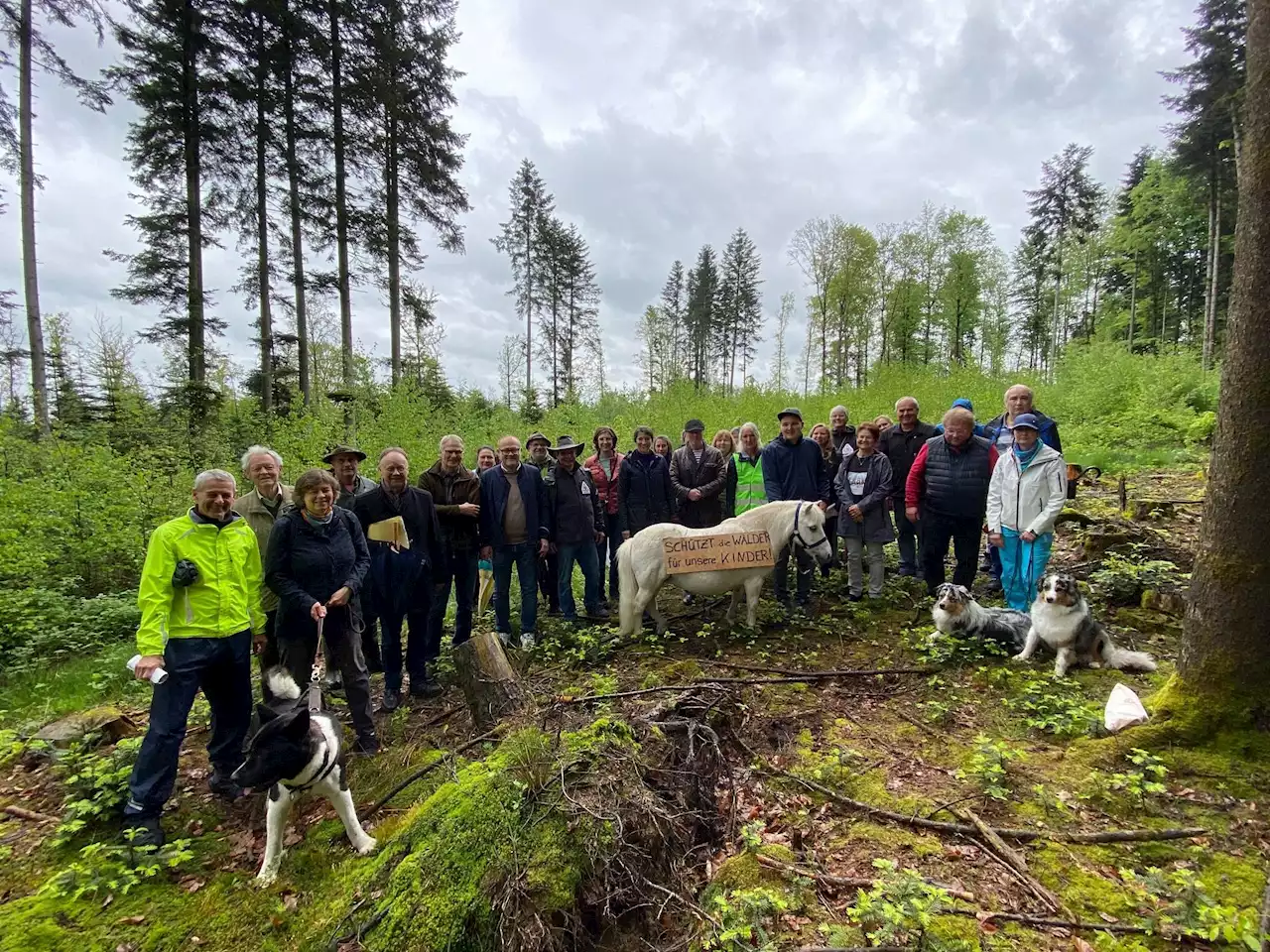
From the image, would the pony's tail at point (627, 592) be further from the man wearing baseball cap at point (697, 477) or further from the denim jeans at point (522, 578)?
the man wearing baseball cap at point (697, 477)

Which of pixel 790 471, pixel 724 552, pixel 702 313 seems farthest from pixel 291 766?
pixel 702 313

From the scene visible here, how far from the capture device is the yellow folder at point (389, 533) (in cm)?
462

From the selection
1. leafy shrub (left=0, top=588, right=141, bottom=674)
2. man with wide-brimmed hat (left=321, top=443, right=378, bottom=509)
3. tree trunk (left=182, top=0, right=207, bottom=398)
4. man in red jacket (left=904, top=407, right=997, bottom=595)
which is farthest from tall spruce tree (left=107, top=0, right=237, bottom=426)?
man in red jacket (left=904, top=407, right=997, bottom=595)

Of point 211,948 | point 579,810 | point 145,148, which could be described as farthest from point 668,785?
point 145,148

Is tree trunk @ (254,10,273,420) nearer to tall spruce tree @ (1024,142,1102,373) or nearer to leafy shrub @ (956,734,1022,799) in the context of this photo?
leafy shrub @ (956,734,1022,799)

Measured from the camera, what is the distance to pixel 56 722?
4.54 metres

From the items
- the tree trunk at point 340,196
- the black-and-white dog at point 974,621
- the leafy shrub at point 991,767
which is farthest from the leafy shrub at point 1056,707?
the tree trunk at point 340,196

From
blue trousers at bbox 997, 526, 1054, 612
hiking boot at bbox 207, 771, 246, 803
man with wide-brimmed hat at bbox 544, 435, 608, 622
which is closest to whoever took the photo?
hiking boot at bbox 207, 771, 246, 803

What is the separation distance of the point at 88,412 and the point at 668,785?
61.7 feet

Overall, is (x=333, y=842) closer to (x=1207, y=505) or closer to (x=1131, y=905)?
(x=1131, y=905)

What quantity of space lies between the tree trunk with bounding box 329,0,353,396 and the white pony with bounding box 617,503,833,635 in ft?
37.7

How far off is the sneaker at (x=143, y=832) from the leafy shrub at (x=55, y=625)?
5149mm

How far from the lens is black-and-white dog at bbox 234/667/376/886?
2.64m

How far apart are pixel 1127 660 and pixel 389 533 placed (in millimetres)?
6138
